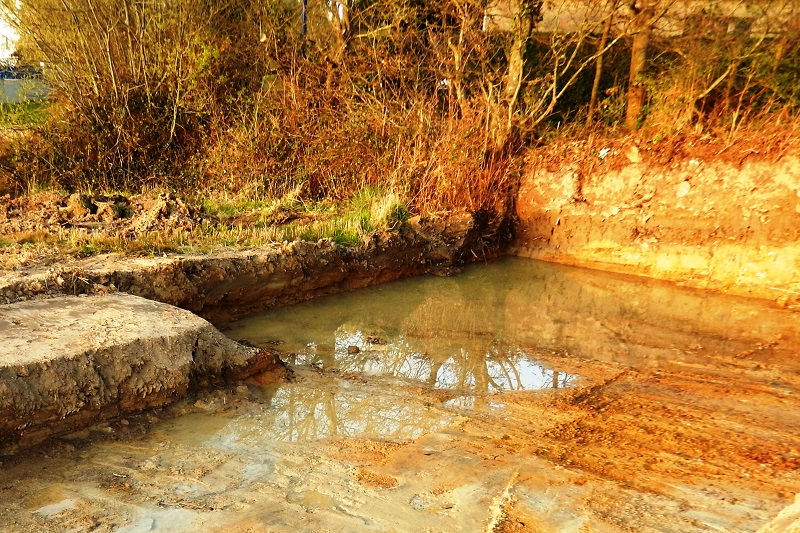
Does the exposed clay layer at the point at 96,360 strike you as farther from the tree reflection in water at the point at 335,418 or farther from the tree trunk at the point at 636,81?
the tree trunk at the point at 636,81

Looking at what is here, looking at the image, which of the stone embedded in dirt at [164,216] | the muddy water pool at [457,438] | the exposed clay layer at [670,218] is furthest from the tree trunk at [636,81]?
the stone embedded in dirt at [164,216]

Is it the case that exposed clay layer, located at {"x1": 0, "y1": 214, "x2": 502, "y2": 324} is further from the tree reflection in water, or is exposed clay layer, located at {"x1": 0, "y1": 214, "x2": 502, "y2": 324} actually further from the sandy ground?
the tree reflection in water

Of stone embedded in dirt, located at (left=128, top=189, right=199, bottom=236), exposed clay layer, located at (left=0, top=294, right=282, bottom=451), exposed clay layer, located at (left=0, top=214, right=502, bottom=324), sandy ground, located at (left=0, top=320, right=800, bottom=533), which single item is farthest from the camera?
stone embedded in dirt, located at (left=128, top=189, right=199, bottom=236)

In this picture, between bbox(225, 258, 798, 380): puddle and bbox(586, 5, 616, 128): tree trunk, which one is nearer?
bbox(225, 258, 798, 380): puddle

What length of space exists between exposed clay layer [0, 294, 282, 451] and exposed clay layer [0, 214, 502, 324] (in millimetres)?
912

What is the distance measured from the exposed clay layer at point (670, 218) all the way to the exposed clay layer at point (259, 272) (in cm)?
159

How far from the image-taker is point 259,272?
318 inches

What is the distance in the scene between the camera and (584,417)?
18.1 ft

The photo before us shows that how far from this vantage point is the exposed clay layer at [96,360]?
4516 millimetres

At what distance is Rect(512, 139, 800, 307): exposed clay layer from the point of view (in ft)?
31.1

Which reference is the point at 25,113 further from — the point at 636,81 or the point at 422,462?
the point at 422,462

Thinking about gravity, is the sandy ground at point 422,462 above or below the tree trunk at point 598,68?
below

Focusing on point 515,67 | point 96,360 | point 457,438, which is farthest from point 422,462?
point 515,67

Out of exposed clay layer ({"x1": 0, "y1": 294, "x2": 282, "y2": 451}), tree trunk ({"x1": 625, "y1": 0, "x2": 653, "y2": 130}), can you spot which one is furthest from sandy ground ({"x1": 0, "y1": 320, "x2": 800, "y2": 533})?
tree trunk ({"x1": 625, "y1": 0, "x2": 653, "y2": 130})
